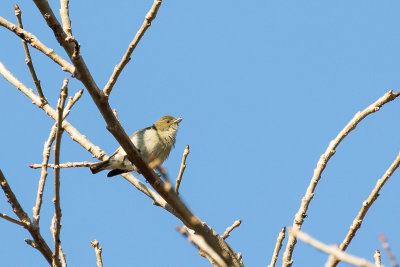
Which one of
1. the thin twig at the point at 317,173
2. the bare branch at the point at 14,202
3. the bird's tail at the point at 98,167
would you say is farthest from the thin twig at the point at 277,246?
the bird's tail at the point at 98,167

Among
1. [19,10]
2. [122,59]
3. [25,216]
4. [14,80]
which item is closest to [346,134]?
Answer: [122,59]

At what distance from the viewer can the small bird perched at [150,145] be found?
7.86 meters

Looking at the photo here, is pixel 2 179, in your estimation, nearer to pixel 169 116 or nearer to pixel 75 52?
pixel 75 52

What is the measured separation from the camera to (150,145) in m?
8.48

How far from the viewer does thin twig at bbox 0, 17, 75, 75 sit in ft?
12.2

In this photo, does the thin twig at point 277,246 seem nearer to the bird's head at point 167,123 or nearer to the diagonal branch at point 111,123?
the diagonal branch at point 111,123

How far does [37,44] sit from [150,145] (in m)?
4.72

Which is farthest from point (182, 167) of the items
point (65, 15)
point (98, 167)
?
point (98, 167)

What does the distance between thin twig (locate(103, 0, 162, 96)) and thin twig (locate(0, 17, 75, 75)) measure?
0.25m

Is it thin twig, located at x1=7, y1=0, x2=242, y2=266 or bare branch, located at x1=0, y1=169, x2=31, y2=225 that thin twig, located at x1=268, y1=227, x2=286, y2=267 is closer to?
thin twig, located at x1=7, y1=0, x2=242, y2=266

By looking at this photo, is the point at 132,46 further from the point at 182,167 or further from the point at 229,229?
the point at 229,229

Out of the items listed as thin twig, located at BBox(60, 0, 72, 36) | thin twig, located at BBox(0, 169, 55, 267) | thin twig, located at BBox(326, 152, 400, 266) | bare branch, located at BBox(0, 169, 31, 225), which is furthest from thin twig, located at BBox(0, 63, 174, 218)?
thin twig, located at BBox(326, 152, 400, 266)

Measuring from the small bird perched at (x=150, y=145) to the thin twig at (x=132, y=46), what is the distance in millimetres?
4030

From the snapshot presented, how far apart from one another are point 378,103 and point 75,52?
73.1 inches
